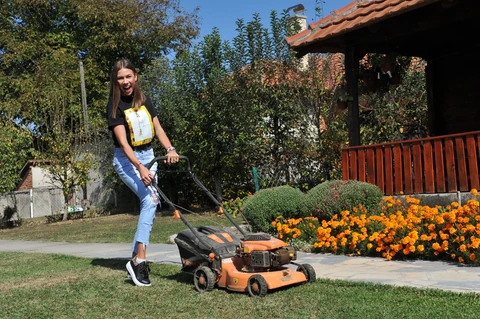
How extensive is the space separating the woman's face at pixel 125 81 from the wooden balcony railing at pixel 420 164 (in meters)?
4.78

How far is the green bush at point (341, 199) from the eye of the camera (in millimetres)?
7938

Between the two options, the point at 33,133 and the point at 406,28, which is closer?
the point at 406,28

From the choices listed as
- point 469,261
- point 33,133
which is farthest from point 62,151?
point 469,261

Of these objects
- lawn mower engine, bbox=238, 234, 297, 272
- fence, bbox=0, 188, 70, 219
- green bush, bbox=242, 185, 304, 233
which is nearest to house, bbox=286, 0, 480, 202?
green bush, bbox=242, 185, 304, 233

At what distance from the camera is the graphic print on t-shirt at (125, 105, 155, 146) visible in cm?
562

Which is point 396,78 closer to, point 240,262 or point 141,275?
point 240,262

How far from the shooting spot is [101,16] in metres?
27.4

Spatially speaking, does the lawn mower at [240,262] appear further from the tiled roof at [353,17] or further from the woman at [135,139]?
the tiled roof at [353,17]

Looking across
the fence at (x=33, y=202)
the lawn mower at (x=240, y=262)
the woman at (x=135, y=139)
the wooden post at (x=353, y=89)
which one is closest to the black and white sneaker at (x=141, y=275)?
the woman at (x=135, y=139)

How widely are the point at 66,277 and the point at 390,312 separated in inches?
152

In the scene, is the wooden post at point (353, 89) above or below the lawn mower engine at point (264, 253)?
above

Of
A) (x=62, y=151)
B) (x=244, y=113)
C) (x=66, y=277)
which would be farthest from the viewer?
(x=62, y=151)

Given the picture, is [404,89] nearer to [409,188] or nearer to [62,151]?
[409,188]

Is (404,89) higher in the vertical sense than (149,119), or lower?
higher
